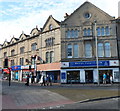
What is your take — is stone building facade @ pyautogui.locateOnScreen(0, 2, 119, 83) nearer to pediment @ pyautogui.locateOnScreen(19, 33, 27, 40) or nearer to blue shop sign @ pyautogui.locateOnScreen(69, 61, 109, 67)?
blue shop sign @ pyautogui.locateOnScreen(69, 61, 109, 67)

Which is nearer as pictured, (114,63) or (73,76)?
(114,63)

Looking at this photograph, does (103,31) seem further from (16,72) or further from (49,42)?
(16,72)

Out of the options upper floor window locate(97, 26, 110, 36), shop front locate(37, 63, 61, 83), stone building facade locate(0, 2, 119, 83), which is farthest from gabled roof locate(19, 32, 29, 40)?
upper floor window locate(97, 26, 110, 36)

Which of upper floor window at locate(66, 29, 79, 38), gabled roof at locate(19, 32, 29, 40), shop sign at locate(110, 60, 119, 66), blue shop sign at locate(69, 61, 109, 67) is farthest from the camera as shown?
gabled roof at locate(19, 32, 29, 40)

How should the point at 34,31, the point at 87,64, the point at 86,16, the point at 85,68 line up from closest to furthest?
1. the point at 87,64
2. the point at 85,68
3. the point at 86,16
4. the point at 34,31

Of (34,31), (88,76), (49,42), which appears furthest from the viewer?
(34,31)

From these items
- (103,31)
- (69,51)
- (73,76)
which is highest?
(103,31)

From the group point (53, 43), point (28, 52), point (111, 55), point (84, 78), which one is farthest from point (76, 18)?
point (28, 52)

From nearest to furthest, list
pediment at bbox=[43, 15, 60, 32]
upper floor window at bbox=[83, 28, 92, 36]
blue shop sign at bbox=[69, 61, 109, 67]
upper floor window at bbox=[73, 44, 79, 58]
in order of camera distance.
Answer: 1. blue shop sign at bbox=[69, 61, 109, 67]
2. upper floor window at bbox=[83, 28, 92, 36]
3. upper floor window at bbox=[73, 44, 79, 58]
4. pediment at bbox=[43, 15, 60, 32]

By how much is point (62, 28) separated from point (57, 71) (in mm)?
8466

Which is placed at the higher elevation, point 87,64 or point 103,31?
point 103,31

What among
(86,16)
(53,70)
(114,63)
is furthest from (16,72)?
(114,63)

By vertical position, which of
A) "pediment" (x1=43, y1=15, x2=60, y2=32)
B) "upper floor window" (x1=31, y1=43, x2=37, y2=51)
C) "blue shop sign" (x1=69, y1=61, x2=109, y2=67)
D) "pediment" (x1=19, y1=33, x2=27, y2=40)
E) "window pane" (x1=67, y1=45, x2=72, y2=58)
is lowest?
"blue shop sign" (x1=69, y1=61, x2=109, y2=67)

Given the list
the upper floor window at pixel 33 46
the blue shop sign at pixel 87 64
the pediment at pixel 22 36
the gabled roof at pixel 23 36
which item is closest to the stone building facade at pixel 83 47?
the blue shop sign at pixel 87 64
